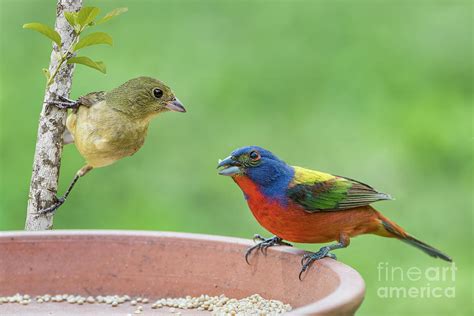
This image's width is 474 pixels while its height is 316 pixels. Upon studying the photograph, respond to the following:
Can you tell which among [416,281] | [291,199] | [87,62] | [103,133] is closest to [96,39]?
[87,62]

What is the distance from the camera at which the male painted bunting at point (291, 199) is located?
354 cm

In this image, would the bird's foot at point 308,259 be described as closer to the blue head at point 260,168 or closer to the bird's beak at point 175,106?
the blue head at point 260,168

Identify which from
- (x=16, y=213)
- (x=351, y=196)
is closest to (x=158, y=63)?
(x=16, y=213)

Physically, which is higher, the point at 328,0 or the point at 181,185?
the point at 328,0

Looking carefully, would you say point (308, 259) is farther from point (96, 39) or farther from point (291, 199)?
point (96, 39)

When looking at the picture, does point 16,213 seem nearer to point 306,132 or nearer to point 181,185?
point 181,185

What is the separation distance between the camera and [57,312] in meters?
3.23

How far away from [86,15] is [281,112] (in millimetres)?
4519

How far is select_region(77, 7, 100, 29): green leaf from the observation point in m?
3.17

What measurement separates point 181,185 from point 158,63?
1277 mm

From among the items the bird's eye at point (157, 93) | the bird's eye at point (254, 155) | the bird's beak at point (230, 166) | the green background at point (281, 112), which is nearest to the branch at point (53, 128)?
the bird's eye at point (157, 93)

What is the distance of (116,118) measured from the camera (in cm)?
392

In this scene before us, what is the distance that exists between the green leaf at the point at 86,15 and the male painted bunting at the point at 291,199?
742 mm

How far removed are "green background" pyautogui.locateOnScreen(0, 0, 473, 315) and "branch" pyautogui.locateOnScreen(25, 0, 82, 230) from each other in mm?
2950
